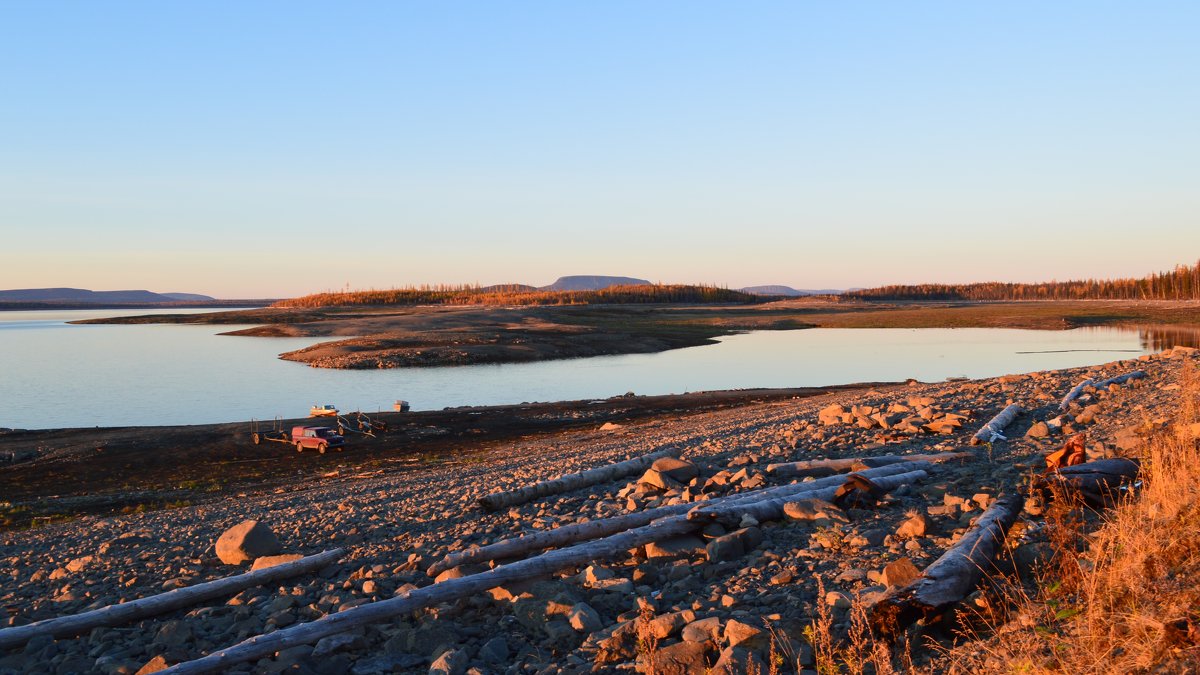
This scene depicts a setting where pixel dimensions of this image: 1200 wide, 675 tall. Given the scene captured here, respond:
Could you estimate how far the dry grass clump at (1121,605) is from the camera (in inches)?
169

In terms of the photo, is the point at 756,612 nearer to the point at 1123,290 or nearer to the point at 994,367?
the point at 994,367

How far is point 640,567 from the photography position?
8.06 m

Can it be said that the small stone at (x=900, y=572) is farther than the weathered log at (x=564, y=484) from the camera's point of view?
No

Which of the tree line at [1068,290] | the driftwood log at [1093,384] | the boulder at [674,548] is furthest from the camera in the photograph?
the tree line at [1068,290]

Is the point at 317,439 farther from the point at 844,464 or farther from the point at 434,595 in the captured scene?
the point at 434,595

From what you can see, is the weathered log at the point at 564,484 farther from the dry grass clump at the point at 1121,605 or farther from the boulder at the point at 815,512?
the dry grass clump at the point at 1121,605

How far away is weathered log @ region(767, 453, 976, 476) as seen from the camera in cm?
1148

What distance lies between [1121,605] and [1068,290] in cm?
18029

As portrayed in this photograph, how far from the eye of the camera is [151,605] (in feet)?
27.6

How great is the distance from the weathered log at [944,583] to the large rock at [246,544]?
7958 millimetres

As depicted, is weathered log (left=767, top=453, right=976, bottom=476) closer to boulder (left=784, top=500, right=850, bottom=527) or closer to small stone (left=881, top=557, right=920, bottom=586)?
boulder (left=784, top=500, right=850, bottom=527)

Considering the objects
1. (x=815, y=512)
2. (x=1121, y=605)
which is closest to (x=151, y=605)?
(x=815, y=512)

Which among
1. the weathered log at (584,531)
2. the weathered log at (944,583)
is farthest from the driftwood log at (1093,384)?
the weathered log at (944,583)

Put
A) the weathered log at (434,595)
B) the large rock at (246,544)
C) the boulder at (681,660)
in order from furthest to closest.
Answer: the large rock at (246,544) → the weathered log at (434,595) → the boulder at (681,660)
